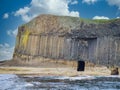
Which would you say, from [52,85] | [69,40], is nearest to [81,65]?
[69,40]

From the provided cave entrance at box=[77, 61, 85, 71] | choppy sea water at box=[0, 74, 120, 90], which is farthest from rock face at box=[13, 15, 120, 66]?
choppy sea water at box=[0, 74, 120, 90]

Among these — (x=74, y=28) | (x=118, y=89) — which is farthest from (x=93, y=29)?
(x=118, y=89)

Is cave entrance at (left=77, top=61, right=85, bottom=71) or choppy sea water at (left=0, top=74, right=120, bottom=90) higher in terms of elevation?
cave entrance at (left=77, top=61, right=85, bottom=71)

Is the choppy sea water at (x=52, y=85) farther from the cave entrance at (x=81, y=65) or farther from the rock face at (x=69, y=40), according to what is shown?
the rock face at (x=69, y=40)

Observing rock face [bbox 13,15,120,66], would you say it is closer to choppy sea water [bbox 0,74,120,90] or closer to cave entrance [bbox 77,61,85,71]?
cave entrance [bbox 77,61,85,71]

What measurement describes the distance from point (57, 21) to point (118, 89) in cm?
4190

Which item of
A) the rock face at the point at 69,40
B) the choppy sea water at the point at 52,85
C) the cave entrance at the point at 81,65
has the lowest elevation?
the choppy sea water at the point at 52,85

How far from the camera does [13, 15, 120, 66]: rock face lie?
57906 mm

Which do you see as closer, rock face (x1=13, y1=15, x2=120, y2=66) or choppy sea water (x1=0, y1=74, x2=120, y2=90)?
choppy sea water (x1=0, y1=74, x2=120, y2=90)

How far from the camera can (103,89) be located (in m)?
25.4

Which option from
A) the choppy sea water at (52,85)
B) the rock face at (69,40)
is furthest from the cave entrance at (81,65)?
the choppy sea water at (52,85)

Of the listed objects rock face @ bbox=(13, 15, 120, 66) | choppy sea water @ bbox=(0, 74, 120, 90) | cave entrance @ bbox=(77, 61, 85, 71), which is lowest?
choppy sea water @ bbox=(0, 74, 120, 90)

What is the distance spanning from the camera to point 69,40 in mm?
63844

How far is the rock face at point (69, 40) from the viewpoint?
57.9 metres
